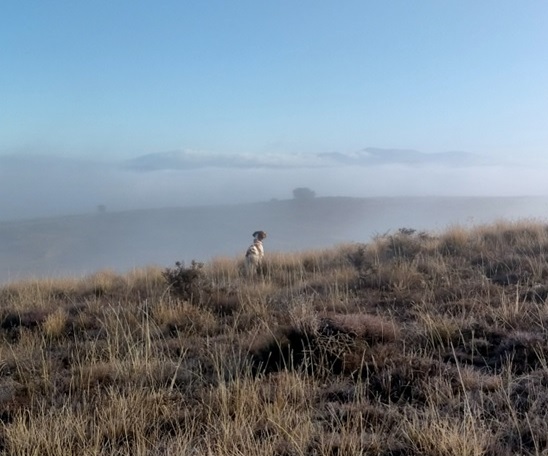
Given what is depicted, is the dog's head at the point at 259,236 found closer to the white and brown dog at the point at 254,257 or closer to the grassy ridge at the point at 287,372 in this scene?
the white and brown dog at the point at 254,257

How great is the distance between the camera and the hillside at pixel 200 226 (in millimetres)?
57344

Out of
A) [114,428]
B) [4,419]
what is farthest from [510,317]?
[4,419]

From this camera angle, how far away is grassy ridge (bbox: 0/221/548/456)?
3.62m

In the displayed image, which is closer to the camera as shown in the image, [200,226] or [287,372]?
[287,372]

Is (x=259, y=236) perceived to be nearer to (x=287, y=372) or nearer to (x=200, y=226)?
(x=287, y=372)

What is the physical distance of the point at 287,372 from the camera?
4695 mm

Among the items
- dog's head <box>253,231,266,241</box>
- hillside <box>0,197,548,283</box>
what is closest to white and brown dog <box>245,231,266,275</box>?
dog's head <box>253,231,266,241</box>

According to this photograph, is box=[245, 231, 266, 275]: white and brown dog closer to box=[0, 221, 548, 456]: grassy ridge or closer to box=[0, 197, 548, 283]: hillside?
box=[0, 221, 548, 456]: grassy ridge

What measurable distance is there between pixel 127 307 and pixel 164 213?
8650 centimetres

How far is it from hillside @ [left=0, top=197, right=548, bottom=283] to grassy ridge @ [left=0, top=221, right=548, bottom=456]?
144ft

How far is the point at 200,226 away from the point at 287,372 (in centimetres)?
7514

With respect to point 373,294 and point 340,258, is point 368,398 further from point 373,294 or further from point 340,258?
point 340,258

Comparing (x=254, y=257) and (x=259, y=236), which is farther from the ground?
(x=259, y=236)

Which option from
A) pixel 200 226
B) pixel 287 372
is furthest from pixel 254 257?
pixel 200 226
